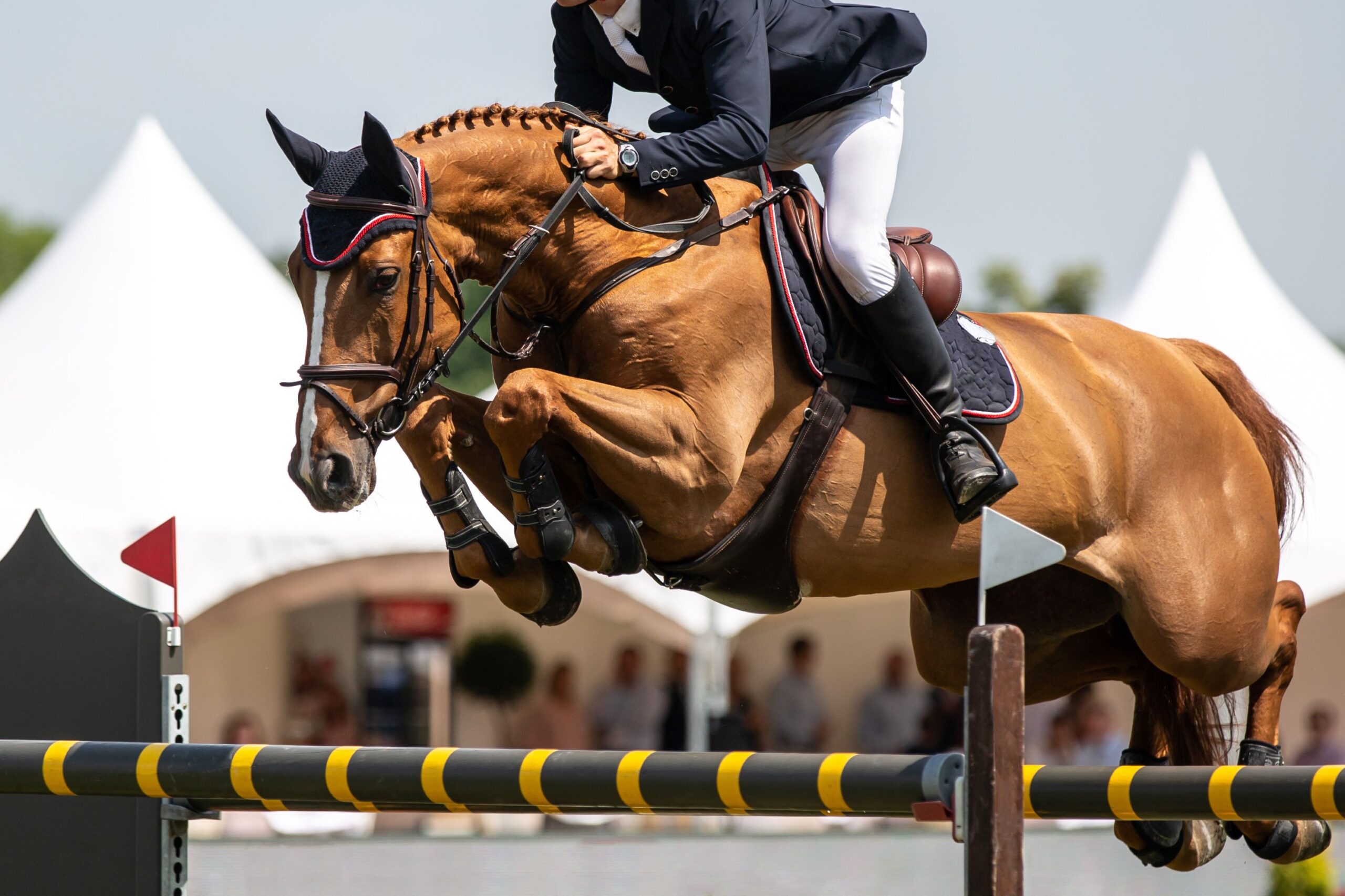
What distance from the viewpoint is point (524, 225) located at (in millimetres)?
3303

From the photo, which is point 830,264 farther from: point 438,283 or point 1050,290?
point 1050,290

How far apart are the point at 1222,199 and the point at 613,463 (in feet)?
26.7

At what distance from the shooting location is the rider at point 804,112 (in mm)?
3201

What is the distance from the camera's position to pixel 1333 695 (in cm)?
1145

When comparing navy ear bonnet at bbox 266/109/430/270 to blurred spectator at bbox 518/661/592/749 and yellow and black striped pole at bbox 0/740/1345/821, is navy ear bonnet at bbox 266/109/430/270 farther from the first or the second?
blurred spectator at bbox 518/661/592/749

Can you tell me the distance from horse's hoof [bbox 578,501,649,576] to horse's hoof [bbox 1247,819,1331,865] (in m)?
2.19

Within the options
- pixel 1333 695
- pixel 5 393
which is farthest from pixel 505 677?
pixel 1333 695

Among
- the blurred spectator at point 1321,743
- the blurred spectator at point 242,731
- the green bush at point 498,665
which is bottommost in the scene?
the blurred spectator at point 1321,743

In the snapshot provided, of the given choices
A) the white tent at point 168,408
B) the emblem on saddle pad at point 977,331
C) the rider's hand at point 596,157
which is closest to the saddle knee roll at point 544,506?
the rider's hand at point 596,157

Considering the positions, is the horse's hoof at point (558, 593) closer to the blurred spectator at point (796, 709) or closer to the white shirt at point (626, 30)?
the white shirt at point (626, 30)

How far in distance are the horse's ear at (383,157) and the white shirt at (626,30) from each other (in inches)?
24.7

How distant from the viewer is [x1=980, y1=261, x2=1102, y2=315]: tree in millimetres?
41281

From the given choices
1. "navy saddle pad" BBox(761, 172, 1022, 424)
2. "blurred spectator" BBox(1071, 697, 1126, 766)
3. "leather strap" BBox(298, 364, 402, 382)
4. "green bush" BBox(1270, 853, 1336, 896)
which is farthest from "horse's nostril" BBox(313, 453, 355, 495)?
"blurred spectator" BBox(1071, 697, 1126, 766)

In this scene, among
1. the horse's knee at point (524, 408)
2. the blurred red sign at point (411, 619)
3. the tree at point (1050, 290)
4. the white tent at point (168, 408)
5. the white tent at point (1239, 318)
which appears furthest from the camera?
the tree at point (1050, 290)
